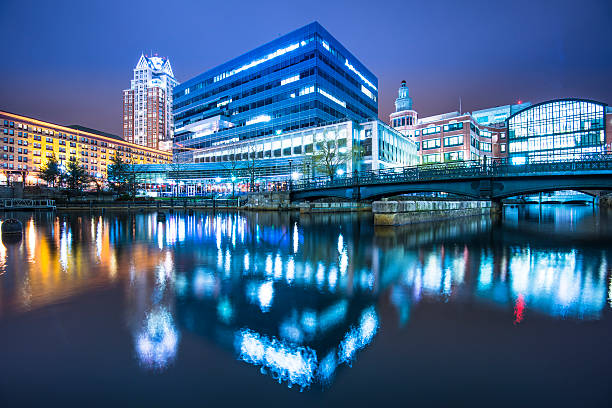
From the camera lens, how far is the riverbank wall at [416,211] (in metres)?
20.4

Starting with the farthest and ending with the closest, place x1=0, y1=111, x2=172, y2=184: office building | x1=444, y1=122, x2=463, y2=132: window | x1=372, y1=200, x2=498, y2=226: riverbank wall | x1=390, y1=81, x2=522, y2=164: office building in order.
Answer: x1=0, y1=111, x2=172, y2=184: office building < x1=444, y1=122, x2=463, y2=132: window < x1=390, y1=81, x2=522, y2=164: office building < x1=372, y1=200, x2=498, y2=226: riverbank wall

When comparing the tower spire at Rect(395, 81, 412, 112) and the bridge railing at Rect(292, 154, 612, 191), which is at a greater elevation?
the tower spire at Rect(395, 81, 412, 112)

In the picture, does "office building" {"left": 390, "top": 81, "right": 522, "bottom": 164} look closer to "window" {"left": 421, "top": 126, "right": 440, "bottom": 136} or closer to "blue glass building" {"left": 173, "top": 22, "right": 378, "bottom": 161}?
"window" {"left": 421, "top": 126, "right": 440, "bottom": 136}

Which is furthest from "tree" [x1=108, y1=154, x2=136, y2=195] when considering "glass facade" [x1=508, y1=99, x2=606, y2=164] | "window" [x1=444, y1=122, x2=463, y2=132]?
"glass facade" [x1=508, y1=99, x2=606, y2=164]

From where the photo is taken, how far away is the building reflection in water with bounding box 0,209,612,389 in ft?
13.7

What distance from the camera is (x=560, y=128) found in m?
100

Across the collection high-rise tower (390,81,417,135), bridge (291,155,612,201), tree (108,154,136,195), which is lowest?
bridge (291,155,612,201)

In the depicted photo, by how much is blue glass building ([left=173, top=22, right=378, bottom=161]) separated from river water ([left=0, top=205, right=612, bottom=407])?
67.8 m

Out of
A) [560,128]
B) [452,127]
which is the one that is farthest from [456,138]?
[560,128]

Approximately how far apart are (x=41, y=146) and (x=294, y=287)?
173 m

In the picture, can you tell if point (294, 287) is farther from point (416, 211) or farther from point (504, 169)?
point (504, 169)

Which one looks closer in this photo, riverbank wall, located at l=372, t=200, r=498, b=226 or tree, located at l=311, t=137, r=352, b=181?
riverbank wall, located at l=372, t=200, r=498, b=226

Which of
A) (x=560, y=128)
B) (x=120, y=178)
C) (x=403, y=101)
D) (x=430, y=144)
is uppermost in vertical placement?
(x=403, y=101)

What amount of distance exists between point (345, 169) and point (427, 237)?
53734 mm
